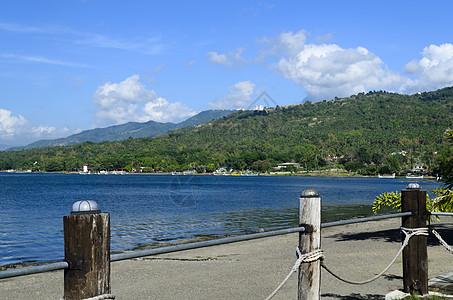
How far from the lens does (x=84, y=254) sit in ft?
9.50

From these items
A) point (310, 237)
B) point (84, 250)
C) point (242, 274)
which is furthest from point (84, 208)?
point (242, 274)

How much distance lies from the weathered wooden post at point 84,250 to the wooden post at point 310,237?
6.57 ft

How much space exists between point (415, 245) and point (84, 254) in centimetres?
444

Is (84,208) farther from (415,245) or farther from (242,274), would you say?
(242,274)

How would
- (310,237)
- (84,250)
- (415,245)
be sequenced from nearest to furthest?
(84,250), (310,237), (415,245)

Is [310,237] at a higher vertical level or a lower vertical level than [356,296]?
higher

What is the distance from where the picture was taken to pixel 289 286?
10078 millimetres

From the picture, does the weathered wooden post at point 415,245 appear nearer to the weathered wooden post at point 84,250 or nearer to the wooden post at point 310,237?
the wooden post at point 310,237

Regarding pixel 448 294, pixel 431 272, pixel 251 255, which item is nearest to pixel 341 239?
pixel 251 255

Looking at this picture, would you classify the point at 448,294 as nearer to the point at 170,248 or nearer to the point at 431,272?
the point at 431,272

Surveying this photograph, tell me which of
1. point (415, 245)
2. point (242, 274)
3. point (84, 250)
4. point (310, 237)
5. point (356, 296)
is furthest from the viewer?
point (242, 274)

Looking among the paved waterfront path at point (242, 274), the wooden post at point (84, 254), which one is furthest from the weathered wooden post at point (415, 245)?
the wooden post at point (84, 254)

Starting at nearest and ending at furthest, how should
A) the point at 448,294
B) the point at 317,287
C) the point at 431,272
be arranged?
the point at 317,287
the point at 448,294
the point at 431,272

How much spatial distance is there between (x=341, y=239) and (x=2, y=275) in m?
18.4
